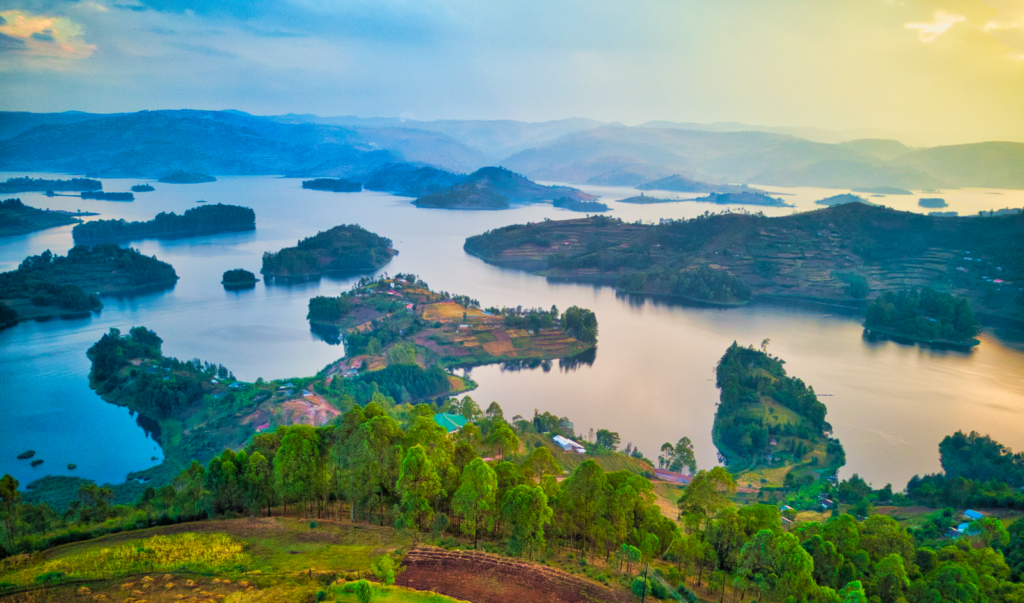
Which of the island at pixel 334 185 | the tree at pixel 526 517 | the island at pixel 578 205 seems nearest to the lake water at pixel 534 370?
the tree at pixel 526 517

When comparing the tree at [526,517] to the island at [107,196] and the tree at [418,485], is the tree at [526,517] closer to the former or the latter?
the tree at [418,485]

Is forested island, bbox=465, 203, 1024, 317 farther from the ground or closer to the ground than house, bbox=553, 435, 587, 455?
farther from the ground

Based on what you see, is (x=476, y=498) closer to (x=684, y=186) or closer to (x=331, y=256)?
(x=331, y=256)

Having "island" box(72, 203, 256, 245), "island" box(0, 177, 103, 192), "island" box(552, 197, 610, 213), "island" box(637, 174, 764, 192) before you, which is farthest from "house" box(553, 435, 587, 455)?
"island" box(637, 174, 764, 192)

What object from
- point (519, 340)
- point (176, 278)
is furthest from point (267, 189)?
point (519, 340)

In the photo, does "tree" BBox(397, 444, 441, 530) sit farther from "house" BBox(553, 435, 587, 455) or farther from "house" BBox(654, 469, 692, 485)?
"house" BBox(654, 469, 692, 485)
